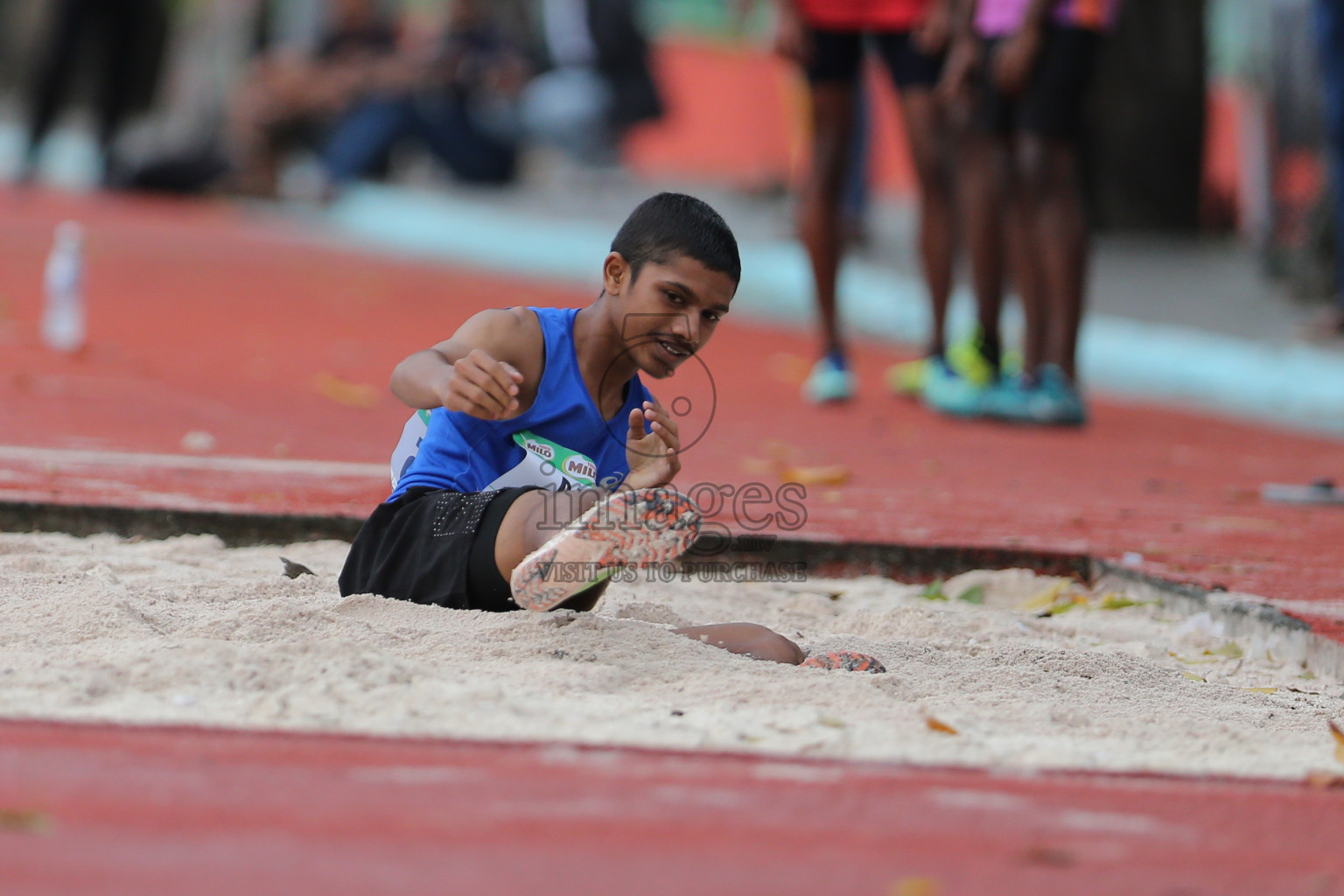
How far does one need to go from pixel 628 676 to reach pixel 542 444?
0.62 meters

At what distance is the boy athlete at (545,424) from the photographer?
8.91 ft

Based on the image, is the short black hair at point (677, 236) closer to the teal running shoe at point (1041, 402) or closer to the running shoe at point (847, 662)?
the running shoe at point (847, 662)

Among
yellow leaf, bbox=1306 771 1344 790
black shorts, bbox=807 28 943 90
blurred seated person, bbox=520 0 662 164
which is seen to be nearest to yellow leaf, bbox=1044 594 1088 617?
yellow leaf, bbox=1306 771 1344 790

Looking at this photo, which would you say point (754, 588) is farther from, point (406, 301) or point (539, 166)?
point (539, 166)

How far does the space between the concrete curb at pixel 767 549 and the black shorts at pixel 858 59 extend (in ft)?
8.57

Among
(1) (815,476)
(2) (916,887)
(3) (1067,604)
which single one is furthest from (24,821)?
(1) (815,476)

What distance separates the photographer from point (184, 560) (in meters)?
3.36

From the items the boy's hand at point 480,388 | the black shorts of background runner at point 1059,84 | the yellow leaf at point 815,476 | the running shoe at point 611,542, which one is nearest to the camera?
the running shoe at point 611,542

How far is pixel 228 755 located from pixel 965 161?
4.39 meters

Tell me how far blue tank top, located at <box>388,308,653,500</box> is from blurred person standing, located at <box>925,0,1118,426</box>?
292cm

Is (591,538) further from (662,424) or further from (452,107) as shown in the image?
(452,107)

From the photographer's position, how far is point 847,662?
2654 mm

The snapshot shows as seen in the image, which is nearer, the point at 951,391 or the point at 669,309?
the point at 669,309

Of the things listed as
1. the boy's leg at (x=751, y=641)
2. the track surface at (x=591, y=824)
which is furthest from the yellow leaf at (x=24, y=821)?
the boy's leg at (x=751, y=641)
